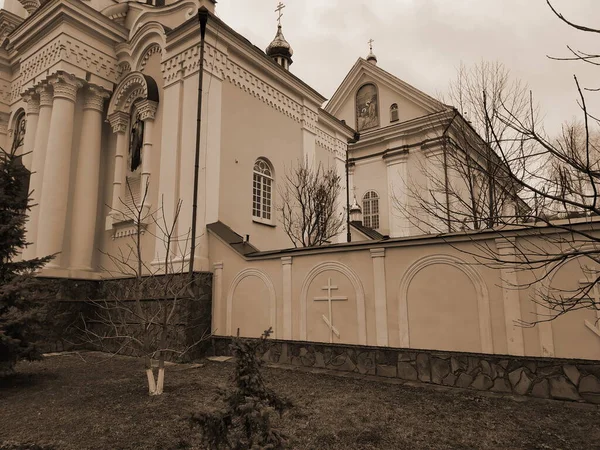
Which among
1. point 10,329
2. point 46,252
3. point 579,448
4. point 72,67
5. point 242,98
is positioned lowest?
point 579,448

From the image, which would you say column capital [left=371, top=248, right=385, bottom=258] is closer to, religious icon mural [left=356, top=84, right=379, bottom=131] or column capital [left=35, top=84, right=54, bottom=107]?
column capital [left=35, top=84, right=54, bottom=107]

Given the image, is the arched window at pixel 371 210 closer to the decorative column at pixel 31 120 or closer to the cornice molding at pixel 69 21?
the cornice molding at pixel 69 21

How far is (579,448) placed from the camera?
3.97 m

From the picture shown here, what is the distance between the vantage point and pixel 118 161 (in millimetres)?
13047

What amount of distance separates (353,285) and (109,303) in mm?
7492

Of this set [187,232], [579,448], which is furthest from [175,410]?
[187,232]

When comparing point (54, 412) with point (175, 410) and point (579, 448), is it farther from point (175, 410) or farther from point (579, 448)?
point (579, 448)

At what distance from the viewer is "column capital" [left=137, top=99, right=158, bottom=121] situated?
11.9 metres

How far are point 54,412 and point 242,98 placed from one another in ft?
31.7

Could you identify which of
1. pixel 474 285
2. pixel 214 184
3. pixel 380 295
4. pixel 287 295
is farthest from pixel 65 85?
pixel 474 285

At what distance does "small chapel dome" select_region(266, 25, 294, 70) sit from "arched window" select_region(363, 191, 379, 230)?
9.12m

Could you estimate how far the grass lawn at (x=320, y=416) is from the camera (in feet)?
13.7

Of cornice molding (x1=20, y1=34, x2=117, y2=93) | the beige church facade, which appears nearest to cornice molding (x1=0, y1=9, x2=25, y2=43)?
the beige church facade

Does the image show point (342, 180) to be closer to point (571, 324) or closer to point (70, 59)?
point (70, 59)
